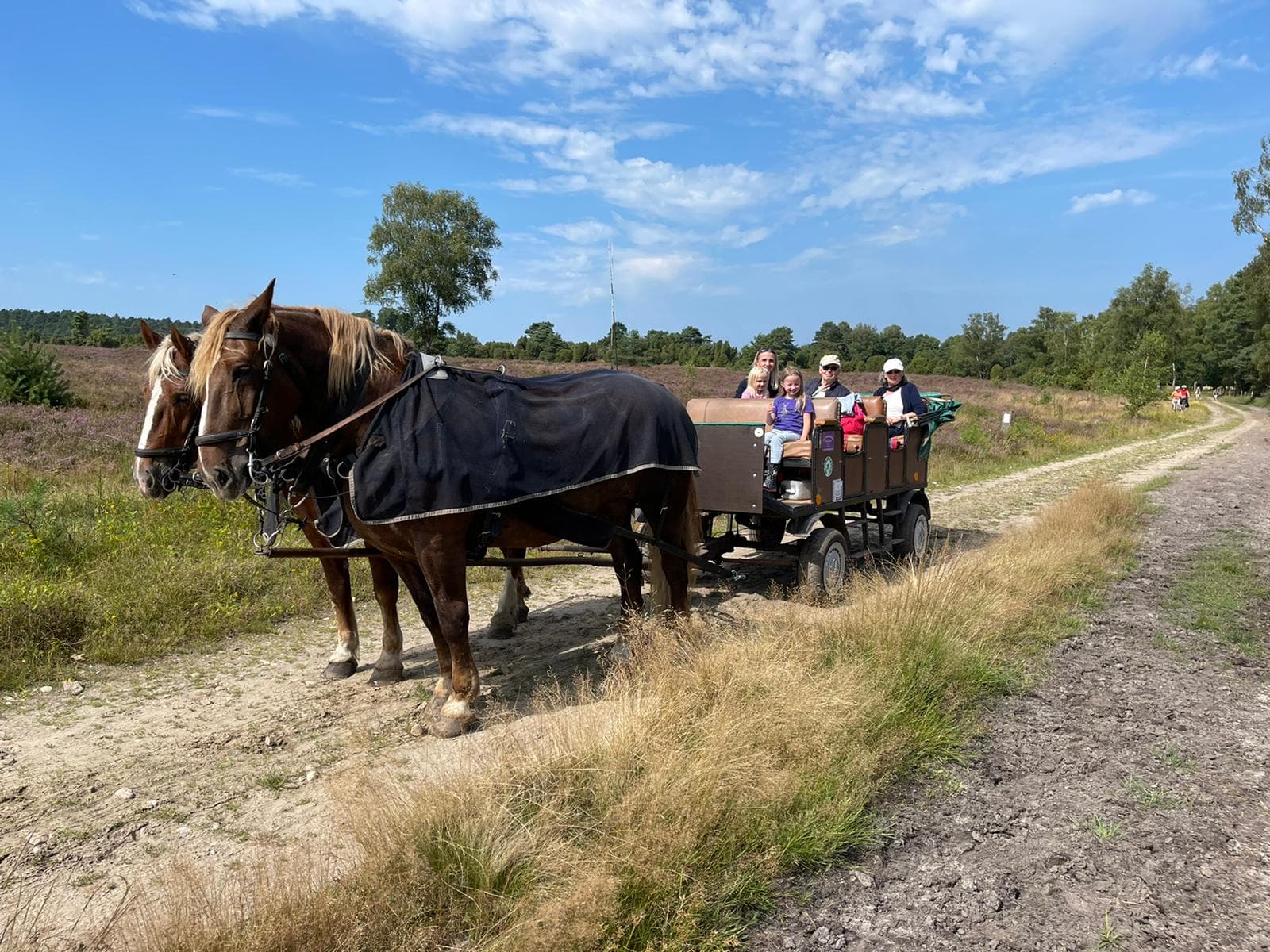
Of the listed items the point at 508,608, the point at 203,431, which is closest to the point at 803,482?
the point at 508,608

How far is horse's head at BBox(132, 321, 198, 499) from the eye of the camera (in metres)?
3.97

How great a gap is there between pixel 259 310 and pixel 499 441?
1275 millimetres

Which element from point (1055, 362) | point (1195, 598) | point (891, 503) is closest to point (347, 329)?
point (891, 503)

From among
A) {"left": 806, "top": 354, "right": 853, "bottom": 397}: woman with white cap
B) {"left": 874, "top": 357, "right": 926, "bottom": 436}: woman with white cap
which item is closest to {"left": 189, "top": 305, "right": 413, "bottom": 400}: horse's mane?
{"left": 806, "top": 354, "right": 853, "bottom": 397}: woman with white cap

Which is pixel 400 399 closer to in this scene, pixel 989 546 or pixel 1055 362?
pixel 989 546

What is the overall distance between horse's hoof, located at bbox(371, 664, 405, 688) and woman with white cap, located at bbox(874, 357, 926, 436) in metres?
5.47

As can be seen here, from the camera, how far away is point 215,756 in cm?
390

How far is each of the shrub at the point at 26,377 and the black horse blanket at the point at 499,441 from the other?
14.0 metres

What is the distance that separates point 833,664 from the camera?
4.43 metres

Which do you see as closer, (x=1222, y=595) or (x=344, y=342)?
(x=344, y=342)

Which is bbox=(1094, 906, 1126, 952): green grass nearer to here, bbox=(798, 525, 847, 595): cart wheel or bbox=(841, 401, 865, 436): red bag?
bbox=(798, 525, 847, 595): cart wheel

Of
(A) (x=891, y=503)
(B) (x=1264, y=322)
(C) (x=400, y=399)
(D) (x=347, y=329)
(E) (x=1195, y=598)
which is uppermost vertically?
(B) (x=1264, y=322)

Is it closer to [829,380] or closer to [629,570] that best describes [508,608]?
[629,570]

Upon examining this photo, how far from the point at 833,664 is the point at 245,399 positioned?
330cm
